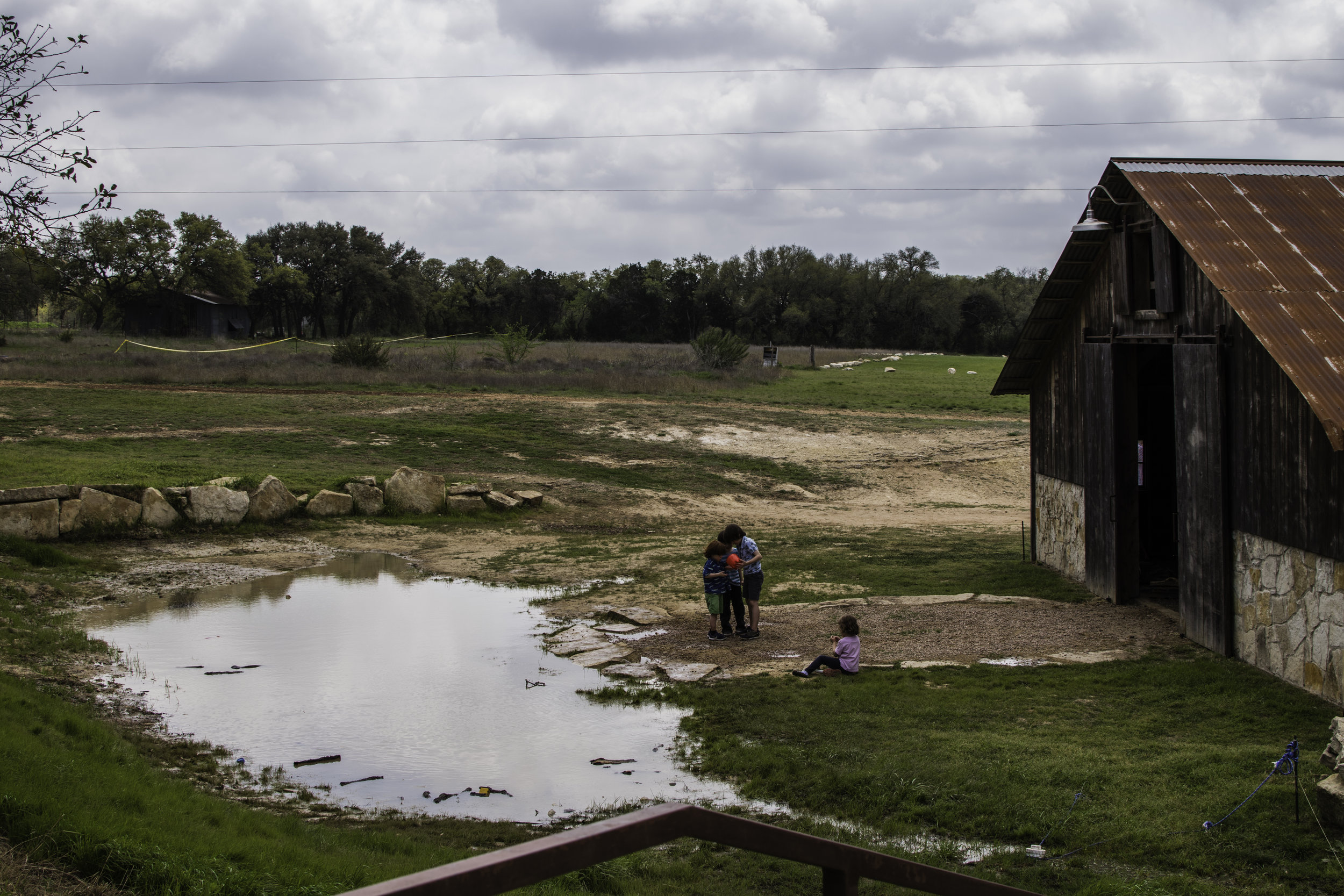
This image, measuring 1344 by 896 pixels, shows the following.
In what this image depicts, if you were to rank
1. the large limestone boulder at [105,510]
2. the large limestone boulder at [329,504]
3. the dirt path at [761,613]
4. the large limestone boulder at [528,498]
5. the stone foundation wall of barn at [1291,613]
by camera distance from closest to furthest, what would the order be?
the stone foundation wall of barn at [1291,613] → the dirt path at [761,613] → the large limestone boulder at [105,510] → the large limestone boulder at [329,504] → the large limestone boulder at [528,498]

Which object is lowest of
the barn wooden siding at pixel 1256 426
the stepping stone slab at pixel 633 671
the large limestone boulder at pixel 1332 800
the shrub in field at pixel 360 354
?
the stepping stone slab at pixel 633 671

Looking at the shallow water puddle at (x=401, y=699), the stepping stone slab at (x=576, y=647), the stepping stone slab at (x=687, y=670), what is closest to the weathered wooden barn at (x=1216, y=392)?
the stepping stone slab at (x=687, y=670)

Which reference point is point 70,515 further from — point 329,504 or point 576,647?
point 576,647

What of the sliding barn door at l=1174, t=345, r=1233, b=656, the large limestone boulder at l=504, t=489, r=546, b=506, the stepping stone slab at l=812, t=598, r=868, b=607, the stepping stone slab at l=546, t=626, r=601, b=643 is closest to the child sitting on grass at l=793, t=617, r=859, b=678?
the stepping stone slab at l=546, t=626, r=601, b=643

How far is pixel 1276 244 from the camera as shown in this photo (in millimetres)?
12867

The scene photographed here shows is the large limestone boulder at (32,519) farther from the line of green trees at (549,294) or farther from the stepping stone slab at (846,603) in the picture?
the line of green trees at (549,294)

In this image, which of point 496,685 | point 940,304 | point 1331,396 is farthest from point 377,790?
point 940,304

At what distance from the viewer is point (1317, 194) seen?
1424 cm

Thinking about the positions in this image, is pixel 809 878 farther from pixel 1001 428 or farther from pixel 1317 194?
pixel 1001 428

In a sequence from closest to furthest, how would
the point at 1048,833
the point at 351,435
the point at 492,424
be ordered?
the point at 1048,833 < the point at 351,435 < the point at 492,424

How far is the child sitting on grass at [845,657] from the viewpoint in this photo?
38.9ft

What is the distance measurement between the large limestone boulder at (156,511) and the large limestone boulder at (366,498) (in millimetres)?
3651

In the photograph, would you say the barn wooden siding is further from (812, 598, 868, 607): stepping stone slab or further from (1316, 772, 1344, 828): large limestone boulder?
(812, 598, 868, 607): stepping stone slab

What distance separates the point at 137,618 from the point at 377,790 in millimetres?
7313
